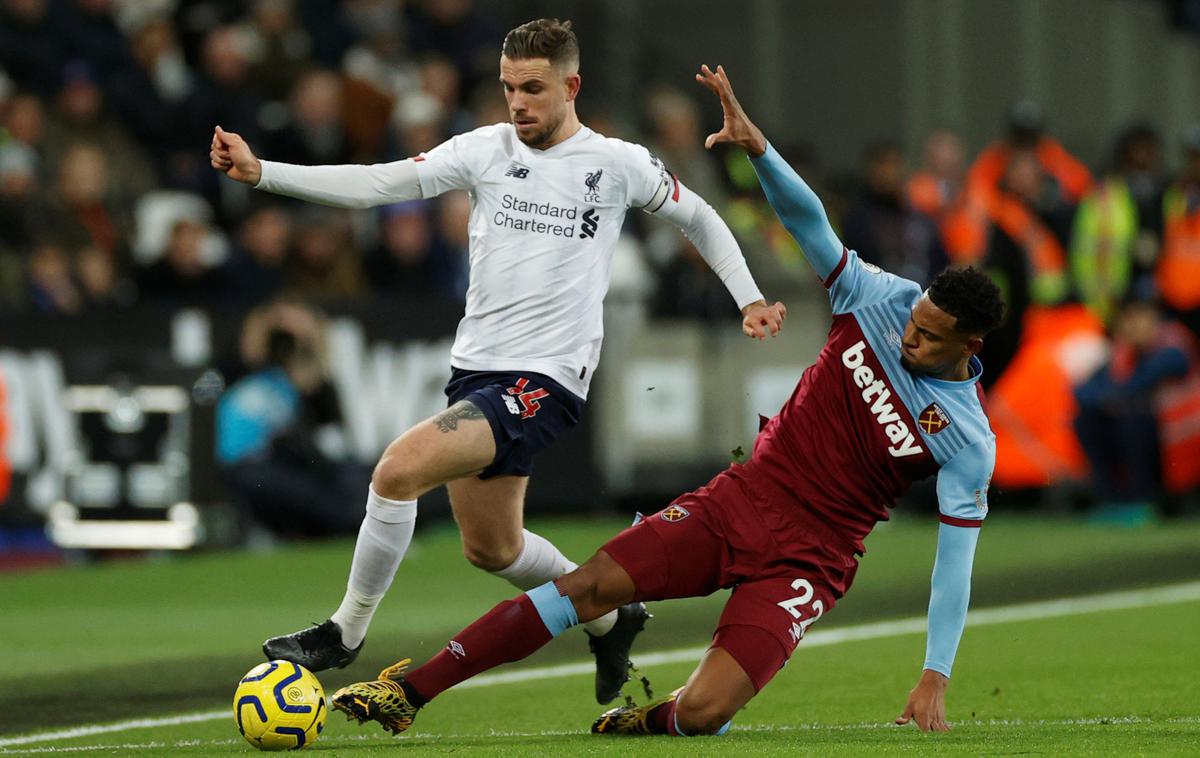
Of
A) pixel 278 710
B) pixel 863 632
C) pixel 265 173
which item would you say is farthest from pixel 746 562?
pixel 863 632

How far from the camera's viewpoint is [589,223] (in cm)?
748

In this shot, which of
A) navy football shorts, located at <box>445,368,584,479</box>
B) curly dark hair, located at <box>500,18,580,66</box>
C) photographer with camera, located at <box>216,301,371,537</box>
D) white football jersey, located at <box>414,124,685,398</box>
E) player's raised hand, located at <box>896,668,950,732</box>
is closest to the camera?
player's raised hand, located at <box>896,668,950,732</box>

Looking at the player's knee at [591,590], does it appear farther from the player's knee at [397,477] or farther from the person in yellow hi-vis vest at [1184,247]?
the person in yellow hi-vis vest at [1184,247]

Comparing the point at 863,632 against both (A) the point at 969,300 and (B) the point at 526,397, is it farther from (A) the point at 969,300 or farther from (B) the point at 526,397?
(A) the point at 969,300

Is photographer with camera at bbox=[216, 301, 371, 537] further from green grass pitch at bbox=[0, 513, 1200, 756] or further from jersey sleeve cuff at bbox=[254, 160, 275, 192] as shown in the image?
jersey sleeve cuff at bbox=[254, 160, 275, 192]

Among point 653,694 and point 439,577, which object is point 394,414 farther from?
point 653,694

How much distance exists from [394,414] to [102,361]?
6.55 ft

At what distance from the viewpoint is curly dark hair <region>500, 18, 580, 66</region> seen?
7270 mm

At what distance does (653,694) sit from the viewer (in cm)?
834

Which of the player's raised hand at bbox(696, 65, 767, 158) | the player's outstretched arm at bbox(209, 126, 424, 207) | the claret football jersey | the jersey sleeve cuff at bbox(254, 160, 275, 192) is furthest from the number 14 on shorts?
the jersey sleeve cuff at bbox(254, 160, 275, 192)

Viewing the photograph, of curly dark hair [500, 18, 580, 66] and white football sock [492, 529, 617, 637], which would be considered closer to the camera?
curly dark hair [500, 18, 580, 66]

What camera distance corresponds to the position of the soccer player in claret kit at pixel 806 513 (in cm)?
669

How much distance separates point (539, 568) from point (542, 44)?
6.12 feet

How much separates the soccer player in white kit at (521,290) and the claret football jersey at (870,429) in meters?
0.28
